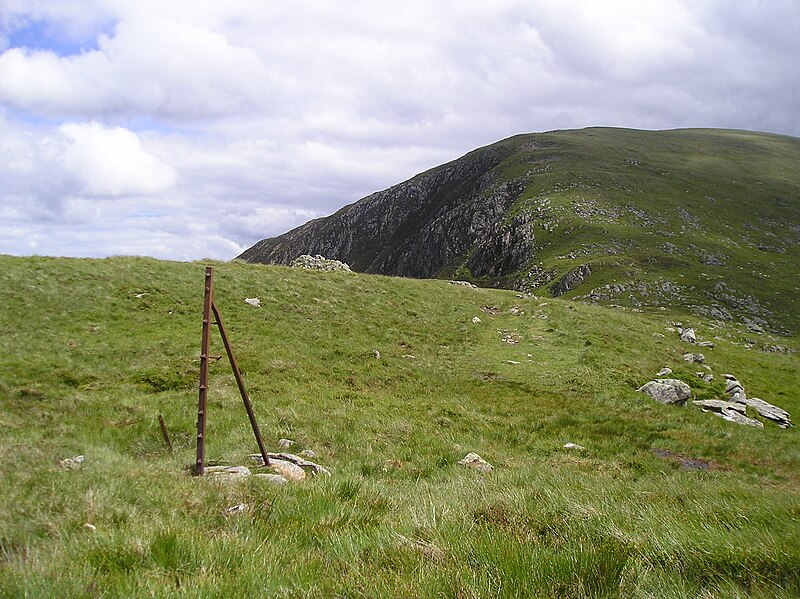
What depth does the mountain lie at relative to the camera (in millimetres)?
74188

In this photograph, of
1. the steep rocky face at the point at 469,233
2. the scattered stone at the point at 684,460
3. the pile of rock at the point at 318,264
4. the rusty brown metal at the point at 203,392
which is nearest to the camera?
the rusty brown metal at the point at 203,392

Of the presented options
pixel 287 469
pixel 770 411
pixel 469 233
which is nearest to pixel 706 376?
pixel 770 411

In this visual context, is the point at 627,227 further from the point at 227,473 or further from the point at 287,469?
the point at 227,473

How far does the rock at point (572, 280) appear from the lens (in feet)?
255

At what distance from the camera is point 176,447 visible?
1273cm

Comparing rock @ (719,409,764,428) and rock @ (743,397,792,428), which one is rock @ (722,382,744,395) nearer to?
rock @ (743,397,792,428)

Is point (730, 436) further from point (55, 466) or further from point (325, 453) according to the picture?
point (55, 466)

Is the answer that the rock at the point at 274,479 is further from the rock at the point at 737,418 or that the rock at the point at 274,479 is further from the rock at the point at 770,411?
the rock at the point at 770,411

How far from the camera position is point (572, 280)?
3105 inches

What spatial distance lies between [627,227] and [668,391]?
89.0 m

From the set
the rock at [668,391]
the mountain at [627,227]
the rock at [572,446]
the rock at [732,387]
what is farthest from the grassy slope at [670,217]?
the rock at [572,446]

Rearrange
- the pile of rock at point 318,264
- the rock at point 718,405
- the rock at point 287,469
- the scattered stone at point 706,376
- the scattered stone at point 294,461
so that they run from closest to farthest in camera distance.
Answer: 1. the rock at point 287,469
2. the scattered stone at point 294,461
3. the rock at point 718,405
4. the scattered stone at point 706,376
5. the pile of rock at point 318,264

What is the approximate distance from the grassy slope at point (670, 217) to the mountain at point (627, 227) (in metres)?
0.35

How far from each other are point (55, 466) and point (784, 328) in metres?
81.5
